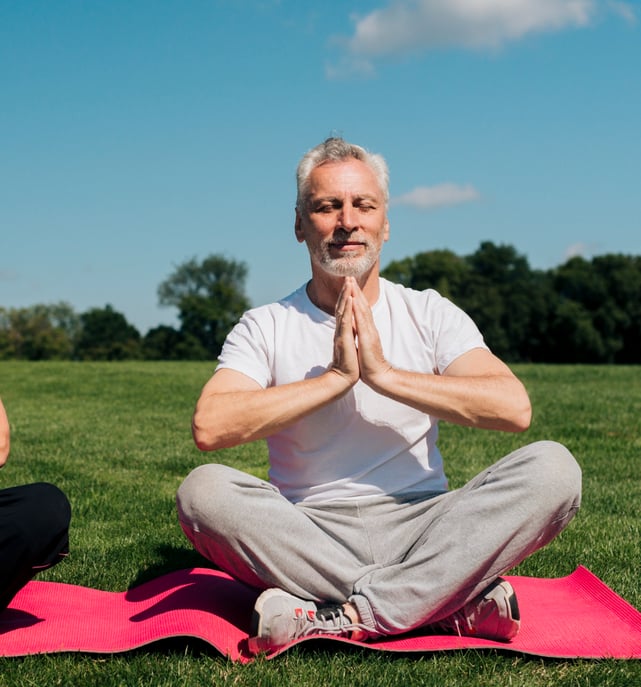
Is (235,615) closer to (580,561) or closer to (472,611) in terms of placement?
(472,611)

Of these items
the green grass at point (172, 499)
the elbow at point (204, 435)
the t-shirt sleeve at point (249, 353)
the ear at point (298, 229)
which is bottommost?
the green grass at point (172, 499)

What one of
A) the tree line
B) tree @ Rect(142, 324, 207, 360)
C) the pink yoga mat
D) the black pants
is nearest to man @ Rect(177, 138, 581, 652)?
the pink yoga mat

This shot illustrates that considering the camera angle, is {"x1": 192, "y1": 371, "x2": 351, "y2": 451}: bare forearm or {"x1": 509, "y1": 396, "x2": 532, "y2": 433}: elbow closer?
{"x1": 192, "y1": 371, "x2": 351, "y2": 451}: bare forearm

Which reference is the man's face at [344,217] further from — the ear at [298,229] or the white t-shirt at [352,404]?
the white t-shirt at [352,404]

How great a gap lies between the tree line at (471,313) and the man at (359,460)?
64.5 metres

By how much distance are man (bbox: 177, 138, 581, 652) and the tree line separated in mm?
64492

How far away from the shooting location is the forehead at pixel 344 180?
4492 millimetres

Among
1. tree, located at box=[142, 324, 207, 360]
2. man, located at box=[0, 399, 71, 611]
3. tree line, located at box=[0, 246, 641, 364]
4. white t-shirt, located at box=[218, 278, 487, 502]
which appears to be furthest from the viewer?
tree, located at box=[142, 324, 207, 360]

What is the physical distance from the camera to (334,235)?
4.49m

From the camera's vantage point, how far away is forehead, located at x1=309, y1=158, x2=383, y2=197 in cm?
449

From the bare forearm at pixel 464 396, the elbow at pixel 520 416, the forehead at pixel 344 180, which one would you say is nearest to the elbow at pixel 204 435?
the bare forearm at pixel 464 396

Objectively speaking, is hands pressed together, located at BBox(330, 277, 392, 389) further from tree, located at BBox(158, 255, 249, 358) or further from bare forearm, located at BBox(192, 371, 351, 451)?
tree, located at BBox(158, 255, 249, 358)

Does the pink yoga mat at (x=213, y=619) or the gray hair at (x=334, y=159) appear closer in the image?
the pink yoga mat at (x=213, y=619)

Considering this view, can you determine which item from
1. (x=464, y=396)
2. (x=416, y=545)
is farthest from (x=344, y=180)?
(x=416, y=545)
